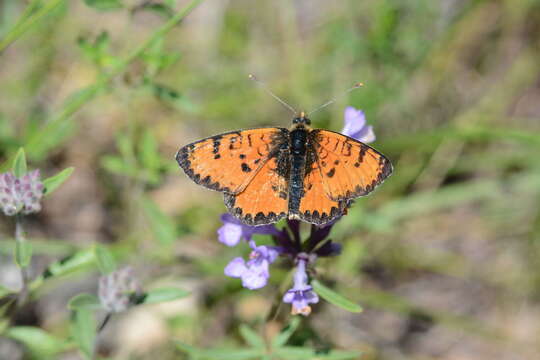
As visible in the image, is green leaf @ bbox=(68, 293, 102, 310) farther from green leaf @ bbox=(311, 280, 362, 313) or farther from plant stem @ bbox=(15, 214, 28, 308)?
green leaf @ bbox=(311, 280, 362, 313)

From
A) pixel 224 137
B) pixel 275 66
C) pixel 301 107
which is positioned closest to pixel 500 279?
pixel 301 107

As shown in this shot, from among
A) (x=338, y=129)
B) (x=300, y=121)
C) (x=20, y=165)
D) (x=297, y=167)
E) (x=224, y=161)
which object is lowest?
(x=20, y=165)

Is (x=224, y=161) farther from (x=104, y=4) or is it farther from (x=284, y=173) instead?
(x=104, y=4)

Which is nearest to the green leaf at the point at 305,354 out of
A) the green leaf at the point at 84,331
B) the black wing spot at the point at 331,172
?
the black wing spot at the point at 331,172

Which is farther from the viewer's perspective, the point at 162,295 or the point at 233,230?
the point at 162,295

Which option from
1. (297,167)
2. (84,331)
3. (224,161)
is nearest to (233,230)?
(224,161)

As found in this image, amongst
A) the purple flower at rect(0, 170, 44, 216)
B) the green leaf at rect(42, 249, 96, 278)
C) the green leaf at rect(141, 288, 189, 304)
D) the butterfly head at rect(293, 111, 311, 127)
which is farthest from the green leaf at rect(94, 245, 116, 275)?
the butterfly head at rect(293, 111, 311, 127)
